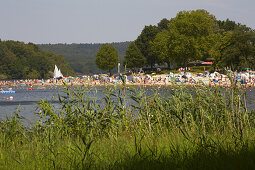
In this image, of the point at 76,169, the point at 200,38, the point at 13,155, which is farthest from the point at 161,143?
the point at 200,38

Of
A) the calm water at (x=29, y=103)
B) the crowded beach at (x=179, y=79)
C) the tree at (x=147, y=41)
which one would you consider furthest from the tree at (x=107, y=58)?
the calm water at (x=29, y=103)

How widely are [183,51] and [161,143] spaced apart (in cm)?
6521

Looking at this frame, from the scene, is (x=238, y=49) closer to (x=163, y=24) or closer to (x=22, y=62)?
(x=163, y=24)

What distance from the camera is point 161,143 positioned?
20.2 feet

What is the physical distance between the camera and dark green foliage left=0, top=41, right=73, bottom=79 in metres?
138

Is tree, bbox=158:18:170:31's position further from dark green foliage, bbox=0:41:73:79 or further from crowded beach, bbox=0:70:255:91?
dark green foliage, bbox=0:41:73:79

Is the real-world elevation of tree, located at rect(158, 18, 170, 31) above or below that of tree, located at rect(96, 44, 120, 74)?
above

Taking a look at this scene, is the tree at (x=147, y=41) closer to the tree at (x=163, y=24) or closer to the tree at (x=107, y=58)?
the tree at (x=163, y=24)

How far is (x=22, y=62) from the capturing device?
140250 millimetres

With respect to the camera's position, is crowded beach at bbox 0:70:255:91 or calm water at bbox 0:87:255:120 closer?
crowded beach at bbox 0:70:255:91

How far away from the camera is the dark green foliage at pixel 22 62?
13750cm

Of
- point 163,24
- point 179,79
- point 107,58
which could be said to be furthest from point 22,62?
point 179,79

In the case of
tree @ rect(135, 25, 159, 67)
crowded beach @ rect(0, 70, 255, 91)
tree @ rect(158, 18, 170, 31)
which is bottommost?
crowded beach @ rect(0, 70, 255, 91)

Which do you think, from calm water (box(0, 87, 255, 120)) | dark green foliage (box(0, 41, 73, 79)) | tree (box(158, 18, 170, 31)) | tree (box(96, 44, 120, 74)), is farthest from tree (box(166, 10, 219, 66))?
dark green foliage (box(0, 41, 73, 79))
